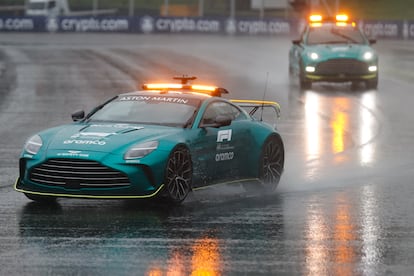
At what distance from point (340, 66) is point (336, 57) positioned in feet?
1.04

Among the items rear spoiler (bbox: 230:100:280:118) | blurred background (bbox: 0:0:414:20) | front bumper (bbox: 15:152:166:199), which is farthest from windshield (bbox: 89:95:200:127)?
blurred background (bbox: 0:0:414:20)

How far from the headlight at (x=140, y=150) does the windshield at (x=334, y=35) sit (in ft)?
67.2

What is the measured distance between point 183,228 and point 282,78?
2453 centimetres

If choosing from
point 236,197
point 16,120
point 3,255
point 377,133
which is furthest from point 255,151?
point 16,120

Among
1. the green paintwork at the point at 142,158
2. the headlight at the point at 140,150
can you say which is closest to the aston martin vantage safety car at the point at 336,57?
the green paintwork at the point at 142,158

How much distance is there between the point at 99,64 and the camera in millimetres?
40781

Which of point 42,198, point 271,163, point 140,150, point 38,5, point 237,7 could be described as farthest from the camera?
point 237,7

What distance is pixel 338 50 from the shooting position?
102 ft

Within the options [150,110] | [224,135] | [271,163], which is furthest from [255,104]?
[150,110]

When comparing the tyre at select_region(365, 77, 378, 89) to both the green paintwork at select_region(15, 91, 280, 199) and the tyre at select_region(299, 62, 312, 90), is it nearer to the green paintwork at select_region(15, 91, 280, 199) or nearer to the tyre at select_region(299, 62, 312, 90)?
the tyre at select_region(299, 62, 312, 90)

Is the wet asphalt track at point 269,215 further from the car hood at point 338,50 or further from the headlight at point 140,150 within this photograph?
the car hood at point 338,50

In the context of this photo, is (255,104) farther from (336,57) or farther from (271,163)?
(336,57)

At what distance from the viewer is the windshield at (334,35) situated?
105 feet

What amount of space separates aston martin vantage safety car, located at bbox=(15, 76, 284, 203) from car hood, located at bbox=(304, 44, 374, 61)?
16943mm
